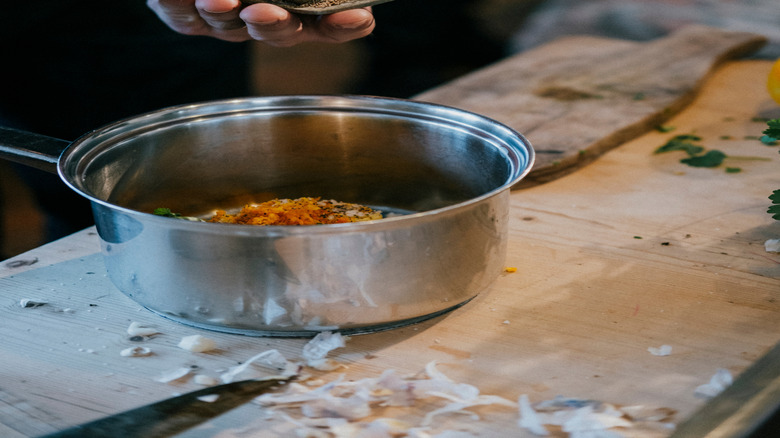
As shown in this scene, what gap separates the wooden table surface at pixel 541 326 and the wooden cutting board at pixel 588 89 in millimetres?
190

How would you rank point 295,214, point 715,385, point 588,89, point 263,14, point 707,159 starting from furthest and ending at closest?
point 588,89, point 707,159, point 263,14, point 295,214, point 715,385

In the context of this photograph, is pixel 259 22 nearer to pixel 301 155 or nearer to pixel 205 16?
pixel 205 16

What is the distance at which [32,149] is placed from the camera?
2.76 feet

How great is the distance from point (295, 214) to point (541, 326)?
312mm

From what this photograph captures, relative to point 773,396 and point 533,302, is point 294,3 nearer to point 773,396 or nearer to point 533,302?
point 533,302

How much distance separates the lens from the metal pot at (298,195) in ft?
2.26

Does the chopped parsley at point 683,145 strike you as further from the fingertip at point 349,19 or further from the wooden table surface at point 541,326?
the fingertip at point 349,19

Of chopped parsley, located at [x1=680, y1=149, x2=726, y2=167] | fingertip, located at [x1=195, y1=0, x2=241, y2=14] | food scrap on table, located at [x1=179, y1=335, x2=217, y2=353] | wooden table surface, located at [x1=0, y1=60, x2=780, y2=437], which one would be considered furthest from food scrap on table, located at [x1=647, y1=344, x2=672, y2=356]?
fingertip, located at [x1=195, y1=0, x2=241, y2=14]

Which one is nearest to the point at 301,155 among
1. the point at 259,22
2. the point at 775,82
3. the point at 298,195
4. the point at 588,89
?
the point at 298,195

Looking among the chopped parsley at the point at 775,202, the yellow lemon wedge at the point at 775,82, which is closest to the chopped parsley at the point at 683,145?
the yellow lemon wedge at the point at 775,82

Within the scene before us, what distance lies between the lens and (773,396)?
637 mm

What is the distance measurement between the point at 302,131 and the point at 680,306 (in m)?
0.56

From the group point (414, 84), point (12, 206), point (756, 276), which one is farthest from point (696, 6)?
point (12, 206)

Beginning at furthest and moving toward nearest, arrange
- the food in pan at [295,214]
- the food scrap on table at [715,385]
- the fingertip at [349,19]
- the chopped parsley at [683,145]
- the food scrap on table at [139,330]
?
the chopped parsley at [683,145]
the fingertip at [349,19]
the food in pan at [295,214]
the food scrap on table at [139,330]
the food scrap on table at [715,385]
